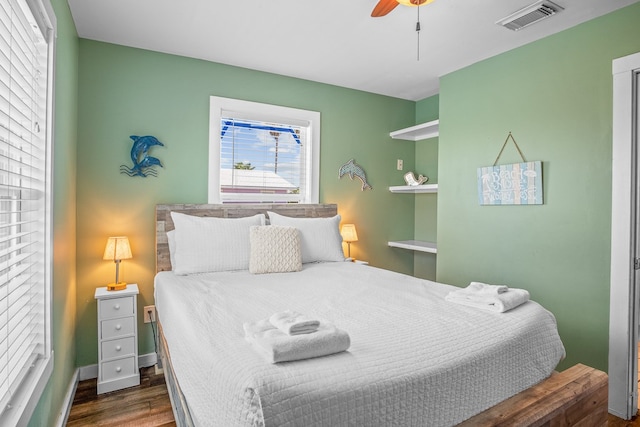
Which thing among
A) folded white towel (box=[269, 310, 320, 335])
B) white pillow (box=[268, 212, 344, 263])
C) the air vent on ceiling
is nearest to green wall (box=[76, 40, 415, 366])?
white pillow (box=[268, 212, 344, 263])

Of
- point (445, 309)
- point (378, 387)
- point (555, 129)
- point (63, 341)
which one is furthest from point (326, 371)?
point (555, 129)

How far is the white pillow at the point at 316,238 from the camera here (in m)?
3.09

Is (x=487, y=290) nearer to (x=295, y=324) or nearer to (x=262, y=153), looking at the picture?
(x=295, y=324)

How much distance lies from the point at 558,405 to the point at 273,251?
188 cm

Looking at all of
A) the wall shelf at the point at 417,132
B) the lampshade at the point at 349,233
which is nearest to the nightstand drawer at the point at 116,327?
the lampshade at the point at 349,233

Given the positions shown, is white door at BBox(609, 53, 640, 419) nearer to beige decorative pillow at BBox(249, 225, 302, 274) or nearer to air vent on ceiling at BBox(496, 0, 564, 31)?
air vent on ceiling at BBox(496, 0, 564, 31)

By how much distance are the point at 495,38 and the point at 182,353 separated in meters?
2.91

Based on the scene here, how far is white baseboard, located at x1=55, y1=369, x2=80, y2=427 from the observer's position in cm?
204

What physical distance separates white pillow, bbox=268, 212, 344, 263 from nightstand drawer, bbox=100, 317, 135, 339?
4.25ft

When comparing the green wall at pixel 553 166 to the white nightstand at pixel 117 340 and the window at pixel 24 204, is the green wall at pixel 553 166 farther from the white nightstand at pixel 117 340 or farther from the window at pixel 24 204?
the window at pixel 24 204

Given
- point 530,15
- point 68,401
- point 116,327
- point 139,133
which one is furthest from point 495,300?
point 139,133

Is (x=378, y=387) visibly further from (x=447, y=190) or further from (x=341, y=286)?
(x=447, y=190)

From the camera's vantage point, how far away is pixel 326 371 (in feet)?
3.77

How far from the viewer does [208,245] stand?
275 cm
